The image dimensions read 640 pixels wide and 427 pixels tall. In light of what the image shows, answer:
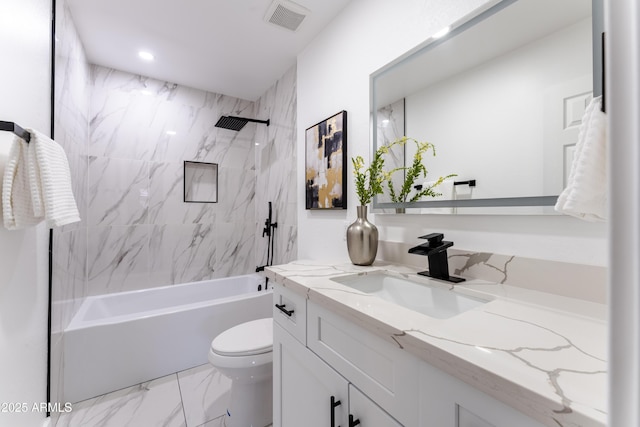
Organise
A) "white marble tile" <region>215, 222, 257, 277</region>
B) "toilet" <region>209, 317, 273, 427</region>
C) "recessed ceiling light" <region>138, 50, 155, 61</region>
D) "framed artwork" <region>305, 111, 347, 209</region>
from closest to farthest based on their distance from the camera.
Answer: "toilet" <region>209, 317, 273, 427</region>, "framed artwork" <region>305, 111, 347, 209</region>, "recessed ceiling light" <region>138, 50, 155, 61</region>, "white marble tile" <region>215, 222, 257, 277</region>

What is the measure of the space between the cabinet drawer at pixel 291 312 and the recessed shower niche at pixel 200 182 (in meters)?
2.01

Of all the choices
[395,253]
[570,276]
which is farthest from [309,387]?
[570,276]

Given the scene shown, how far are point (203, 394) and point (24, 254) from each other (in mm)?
1335

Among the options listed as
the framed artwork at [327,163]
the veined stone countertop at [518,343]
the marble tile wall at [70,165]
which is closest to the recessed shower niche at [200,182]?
the marble tile wall at [70,165]

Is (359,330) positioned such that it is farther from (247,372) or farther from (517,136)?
(247,372)

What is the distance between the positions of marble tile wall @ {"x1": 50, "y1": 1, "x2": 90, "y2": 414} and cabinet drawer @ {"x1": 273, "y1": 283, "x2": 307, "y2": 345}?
1.21 meters

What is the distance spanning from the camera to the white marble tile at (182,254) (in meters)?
2.64

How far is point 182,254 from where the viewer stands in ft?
9.06

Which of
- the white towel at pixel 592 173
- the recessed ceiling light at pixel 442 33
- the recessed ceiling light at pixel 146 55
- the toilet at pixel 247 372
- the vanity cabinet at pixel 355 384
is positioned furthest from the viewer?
the recessed ceiling light at pixel 146 55

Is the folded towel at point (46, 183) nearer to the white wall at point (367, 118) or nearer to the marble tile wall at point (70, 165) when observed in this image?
the marble tile wall at point (70, 165)

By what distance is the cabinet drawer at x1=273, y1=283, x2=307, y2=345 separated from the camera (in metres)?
1.03

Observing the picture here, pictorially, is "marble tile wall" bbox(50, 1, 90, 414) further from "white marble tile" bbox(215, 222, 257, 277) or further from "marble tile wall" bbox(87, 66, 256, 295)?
"white marble tile" bbox(215, 222, 257, 277)

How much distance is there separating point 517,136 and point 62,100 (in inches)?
91.6

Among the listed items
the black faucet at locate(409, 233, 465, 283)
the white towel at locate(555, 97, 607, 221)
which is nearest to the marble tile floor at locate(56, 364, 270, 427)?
the black faucet at locate(409, 233, 465, 283)
